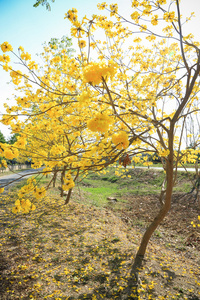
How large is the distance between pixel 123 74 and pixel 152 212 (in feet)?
21.9

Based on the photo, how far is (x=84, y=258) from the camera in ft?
13.0

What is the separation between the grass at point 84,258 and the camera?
118 inches

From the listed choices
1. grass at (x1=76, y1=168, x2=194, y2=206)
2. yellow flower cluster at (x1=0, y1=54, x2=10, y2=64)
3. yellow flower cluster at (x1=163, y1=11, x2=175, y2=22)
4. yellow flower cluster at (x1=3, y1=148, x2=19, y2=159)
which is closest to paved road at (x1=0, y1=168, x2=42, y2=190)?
yellow flower cluster at (x1=3, y1=148, x2=19, y2=159)

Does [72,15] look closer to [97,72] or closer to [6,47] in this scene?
[6,47]

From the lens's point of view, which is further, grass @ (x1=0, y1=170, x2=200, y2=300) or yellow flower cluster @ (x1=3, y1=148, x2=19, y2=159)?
grass @ (x1=0, y1=170, x2=200, y2=300)

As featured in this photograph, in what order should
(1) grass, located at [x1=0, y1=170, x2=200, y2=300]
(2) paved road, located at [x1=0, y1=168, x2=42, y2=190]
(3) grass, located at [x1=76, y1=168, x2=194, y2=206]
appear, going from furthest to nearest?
(3) grass, located at [x1=76, y1=168, x2=194, y2=206] → (1) grass, located at [x1=0, y1=170, x2=200, y2=300] → (2) paved road, located at [x1=0, y1=168, x2=42, y2=190]

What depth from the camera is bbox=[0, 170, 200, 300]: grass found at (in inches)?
118

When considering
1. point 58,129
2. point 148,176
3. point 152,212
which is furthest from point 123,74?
point 148,176

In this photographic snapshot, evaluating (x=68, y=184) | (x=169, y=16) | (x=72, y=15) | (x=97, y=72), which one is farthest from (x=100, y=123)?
(x=169, y=16)

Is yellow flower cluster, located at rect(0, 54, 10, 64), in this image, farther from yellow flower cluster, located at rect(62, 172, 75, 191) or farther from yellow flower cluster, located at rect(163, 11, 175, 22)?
yellow flower cluster, located at rect(163, 11, 175, 22)

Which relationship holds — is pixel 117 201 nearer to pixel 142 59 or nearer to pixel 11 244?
pixel 11 244

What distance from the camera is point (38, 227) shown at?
5.21m

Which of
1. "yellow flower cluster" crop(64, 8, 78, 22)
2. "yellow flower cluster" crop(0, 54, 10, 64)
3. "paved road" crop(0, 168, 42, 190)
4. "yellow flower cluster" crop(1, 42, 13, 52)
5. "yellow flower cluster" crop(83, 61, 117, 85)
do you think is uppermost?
"yellow flower cluster" crop(64, 8, 78, 22)

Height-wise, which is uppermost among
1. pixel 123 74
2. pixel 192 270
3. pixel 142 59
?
pixel 142 59
